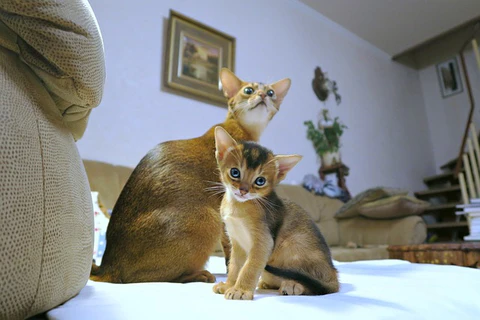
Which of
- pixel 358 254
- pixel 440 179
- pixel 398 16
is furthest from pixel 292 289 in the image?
pixel 440 179

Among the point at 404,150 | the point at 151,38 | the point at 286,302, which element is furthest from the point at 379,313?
the point at 404,150

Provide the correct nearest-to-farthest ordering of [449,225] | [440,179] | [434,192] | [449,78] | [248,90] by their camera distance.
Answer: [248,90] < [449,225] < [434,192] < [440,179] < [449,78]

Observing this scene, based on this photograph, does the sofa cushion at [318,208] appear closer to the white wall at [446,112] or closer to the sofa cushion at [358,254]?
the sofa cushion at [358,254]

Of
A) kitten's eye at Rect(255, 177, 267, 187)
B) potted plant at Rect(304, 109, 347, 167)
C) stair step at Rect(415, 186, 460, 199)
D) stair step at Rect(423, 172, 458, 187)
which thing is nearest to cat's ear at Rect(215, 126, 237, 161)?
kitten's eye at Rect(255, 177, 267, 187)

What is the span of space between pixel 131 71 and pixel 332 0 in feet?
9.58

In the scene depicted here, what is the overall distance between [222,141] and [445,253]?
71.1 inches

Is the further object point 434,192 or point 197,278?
point 434,192

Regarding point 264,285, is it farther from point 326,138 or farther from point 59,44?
point 326,138

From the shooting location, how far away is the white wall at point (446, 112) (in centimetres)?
523

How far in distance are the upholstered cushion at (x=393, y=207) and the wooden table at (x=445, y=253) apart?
0.73 metres

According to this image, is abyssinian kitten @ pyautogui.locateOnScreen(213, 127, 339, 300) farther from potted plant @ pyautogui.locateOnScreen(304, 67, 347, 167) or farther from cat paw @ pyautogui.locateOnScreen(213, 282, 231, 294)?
potted plant @ pyautogui.locateOnScreen(304, 67, 347, 167)

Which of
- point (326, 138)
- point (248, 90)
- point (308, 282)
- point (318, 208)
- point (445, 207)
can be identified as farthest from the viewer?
point (445, 207)

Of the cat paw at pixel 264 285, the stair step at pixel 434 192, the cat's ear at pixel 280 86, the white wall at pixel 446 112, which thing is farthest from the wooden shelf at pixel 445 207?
the cat paw at pixel 264 285

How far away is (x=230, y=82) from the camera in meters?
1.35
